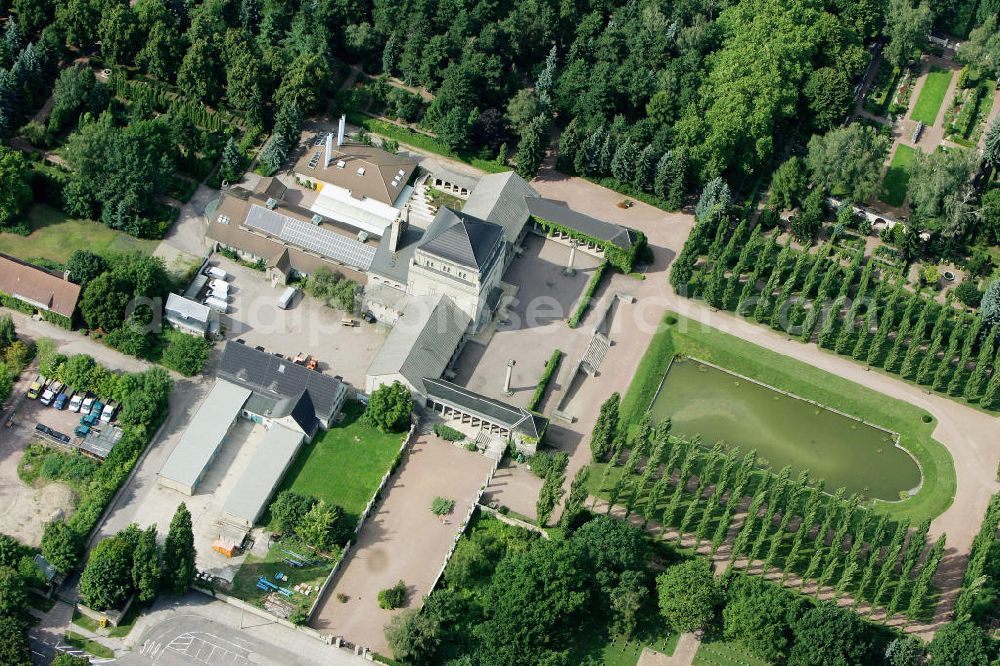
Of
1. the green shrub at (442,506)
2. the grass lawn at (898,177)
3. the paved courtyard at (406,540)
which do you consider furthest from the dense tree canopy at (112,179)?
the grass lawn at (898,177)

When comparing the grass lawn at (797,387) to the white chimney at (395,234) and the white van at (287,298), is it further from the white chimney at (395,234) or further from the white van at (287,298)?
the white van at (287,298)

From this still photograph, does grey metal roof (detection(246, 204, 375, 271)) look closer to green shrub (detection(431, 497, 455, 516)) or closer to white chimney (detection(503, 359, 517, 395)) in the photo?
white chimney (detection(503, 359, 517, 395))

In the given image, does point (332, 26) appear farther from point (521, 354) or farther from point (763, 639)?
point (763, 639)

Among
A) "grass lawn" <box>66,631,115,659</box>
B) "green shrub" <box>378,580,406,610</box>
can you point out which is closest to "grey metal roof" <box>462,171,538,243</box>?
"green shrub" <box>378,580,406,610</box>

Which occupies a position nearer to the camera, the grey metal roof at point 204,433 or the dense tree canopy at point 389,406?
the grey metal roof at point 204,433

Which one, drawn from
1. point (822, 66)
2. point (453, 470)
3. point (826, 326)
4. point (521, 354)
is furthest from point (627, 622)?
point (822, 66)

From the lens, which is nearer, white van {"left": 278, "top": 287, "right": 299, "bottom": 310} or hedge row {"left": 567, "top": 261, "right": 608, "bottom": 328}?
white van {"left": 278, "top": 287, "right": 299, "bottom": 310}

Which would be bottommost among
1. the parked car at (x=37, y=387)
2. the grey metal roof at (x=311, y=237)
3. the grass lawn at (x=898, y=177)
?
the parked car at (x=37, y=387)
